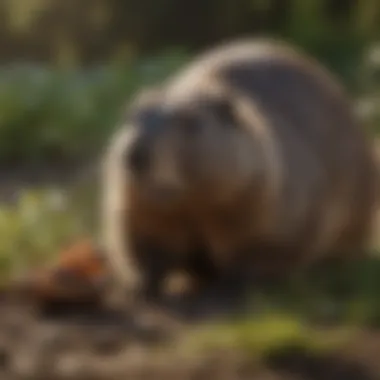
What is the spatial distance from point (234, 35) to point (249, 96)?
16.7ft

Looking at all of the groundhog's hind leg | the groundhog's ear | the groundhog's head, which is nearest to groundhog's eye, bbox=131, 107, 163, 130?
the groundhog's head

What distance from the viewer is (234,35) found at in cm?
1038

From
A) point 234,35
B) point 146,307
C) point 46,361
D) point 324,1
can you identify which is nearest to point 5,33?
point 234,35

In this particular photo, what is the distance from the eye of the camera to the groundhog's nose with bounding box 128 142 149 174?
4.30 meters

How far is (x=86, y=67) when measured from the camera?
394 inches

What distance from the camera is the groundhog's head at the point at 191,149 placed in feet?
14.5

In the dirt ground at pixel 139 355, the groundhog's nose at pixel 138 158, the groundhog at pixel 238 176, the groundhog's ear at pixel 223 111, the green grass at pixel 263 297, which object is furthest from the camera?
the groundhog's ear at pixel 223 111

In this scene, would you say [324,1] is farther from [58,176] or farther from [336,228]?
[336,228]

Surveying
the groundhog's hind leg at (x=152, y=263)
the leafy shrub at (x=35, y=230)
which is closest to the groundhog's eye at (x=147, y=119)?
the groundhog's hind leg at (x=152, y=263)

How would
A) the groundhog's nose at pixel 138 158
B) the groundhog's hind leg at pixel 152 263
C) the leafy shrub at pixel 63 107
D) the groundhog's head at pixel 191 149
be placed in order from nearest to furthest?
the groundhog's nose at pixel 138 158 < the groundhog's head at pixel 191 149 < the groundhog's hind leg at pixel 152 263 < the leafy shrub at pixel 63 107

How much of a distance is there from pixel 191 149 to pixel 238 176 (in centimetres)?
24

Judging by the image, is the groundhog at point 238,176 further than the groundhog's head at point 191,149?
Yes

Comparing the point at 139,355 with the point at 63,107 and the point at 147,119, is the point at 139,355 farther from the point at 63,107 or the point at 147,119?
the point at 63,107

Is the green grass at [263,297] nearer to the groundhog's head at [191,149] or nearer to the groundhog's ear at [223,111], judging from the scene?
the groundhog's head at [191,149]
